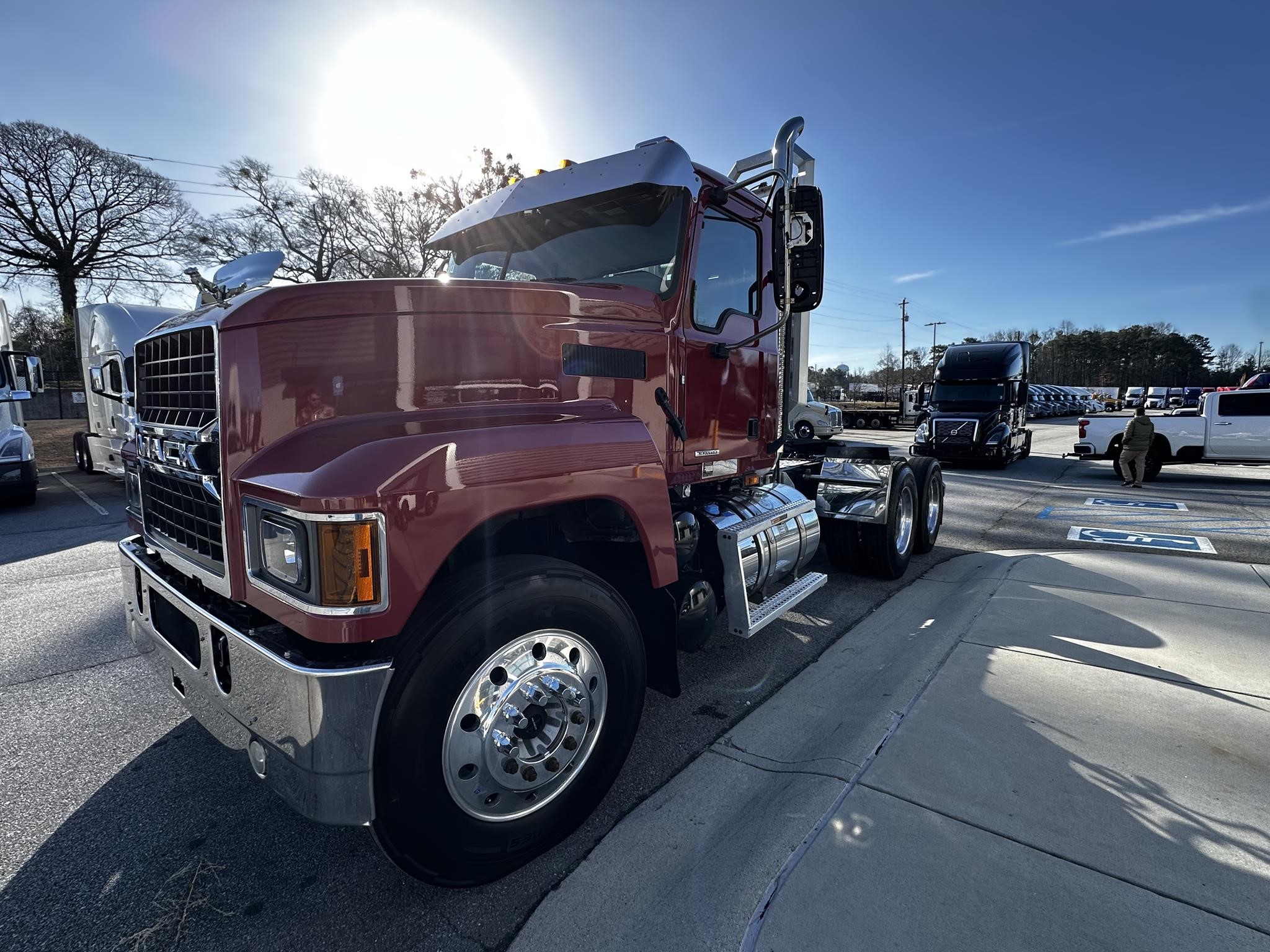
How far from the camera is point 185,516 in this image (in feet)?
7.50

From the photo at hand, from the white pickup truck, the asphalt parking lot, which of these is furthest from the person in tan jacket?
the asphalt parking lot

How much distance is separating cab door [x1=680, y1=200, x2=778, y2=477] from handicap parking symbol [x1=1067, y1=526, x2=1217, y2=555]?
18.2 ft

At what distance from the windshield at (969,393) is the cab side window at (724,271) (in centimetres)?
1470

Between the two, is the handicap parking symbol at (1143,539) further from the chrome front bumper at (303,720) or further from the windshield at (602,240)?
the chrome front bumper at (303,720)

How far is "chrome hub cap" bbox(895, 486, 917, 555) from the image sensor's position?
5688 millimetres

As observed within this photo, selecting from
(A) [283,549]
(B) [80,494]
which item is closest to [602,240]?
(A) [283,549]

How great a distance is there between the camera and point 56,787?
2.61m

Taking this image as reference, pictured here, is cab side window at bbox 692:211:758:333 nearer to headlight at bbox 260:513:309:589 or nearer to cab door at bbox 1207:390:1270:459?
headlight at bbox 260:513:309:589

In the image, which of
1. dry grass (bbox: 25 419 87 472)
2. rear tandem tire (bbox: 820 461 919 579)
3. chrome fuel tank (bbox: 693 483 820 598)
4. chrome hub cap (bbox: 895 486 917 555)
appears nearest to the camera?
chrome fuel tank (bbox: 693 483 820 598)

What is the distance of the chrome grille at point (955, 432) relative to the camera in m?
15.4

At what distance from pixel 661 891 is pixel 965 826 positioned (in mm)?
1109

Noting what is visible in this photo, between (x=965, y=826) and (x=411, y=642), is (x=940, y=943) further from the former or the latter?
(x=411, y=642)

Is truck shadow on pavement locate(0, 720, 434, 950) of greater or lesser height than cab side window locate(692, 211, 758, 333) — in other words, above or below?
→ below

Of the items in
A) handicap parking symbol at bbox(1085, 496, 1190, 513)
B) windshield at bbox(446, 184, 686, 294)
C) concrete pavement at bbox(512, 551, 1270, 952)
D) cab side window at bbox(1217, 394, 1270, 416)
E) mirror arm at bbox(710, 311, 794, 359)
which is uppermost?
windshield at bbox(446, 184, 686, 294)
